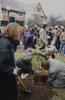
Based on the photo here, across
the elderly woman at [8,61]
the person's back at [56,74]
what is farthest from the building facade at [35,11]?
the elderly woman at [8,61]

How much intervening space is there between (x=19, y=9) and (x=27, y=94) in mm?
32926

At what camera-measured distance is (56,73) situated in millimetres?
3389

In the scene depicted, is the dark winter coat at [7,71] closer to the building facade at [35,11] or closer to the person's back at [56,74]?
the person's back at [56,74]

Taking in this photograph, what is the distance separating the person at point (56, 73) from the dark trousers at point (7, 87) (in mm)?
1297

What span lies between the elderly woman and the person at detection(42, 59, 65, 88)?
4.37 feet

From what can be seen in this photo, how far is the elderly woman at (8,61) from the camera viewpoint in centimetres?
175

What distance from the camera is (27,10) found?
37.5 m

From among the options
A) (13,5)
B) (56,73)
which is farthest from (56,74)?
(13,5)

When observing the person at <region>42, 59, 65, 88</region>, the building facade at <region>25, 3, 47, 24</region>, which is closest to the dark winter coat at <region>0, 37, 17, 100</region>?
the person at <region>42, 59, 65, 88</region>

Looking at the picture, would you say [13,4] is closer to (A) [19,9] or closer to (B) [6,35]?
(A) [19,9]

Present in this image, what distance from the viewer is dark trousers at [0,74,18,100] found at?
1945mm

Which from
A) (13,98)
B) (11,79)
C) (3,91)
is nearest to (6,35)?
(11,79)

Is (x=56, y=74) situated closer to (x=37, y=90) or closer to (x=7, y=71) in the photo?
(x=37, y=90)

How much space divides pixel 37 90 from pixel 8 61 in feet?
5.85
